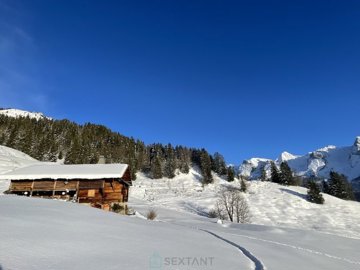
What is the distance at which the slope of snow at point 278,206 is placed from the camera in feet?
150

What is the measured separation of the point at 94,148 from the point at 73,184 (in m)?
73.1

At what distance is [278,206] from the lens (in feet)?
184

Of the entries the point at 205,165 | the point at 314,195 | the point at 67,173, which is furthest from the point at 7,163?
the point at 205,165

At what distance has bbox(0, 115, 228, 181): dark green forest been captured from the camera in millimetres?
88938

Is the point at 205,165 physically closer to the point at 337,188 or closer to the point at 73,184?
the point at 337,188

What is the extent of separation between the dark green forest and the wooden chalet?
56.8 metres

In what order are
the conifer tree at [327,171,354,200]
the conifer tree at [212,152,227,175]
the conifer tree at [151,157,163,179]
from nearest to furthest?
the conifer tree at [327,171,354,200] < the conifer tree at [151,157,163,179] < the conifer tree at [212,152,227,175]

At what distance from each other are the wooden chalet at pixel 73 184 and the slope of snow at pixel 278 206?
2229 cm

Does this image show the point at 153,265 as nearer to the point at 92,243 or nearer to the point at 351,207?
the point at 92,243

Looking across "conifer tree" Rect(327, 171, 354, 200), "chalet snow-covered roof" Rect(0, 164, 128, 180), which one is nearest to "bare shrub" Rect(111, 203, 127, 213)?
"chalet snow-covered roof" Rect(0, 164, 128, 180)

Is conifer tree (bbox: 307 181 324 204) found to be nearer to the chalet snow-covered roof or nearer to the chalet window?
the chalet snow-covered roof

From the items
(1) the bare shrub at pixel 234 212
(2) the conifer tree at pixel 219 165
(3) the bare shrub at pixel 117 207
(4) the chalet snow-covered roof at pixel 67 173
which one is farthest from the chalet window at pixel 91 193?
(2) the conifer tree at pixel 219 165

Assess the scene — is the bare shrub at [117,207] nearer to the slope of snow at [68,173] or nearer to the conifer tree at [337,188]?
the slope of snow at [68,173]

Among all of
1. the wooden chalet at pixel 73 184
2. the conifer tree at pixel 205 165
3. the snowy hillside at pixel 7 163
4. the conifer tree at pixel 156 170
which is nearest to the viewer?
the wooden chalet at pixel 73 184
